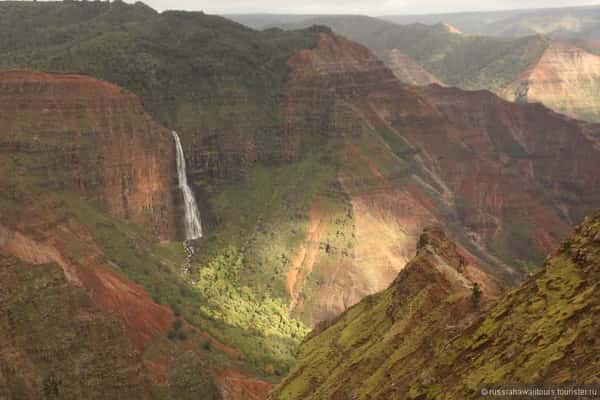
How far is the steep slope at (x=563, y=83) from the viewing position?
491 ft

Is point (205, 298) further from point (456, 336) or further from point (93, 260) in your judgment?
point (456, 336)

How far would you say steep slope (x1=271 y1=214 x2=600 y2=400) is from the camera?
14.3m

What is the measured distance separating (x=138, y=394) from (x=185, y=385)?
4.01m

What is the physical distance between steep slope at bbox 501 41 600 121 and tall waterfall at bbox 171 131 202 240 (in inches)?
4042

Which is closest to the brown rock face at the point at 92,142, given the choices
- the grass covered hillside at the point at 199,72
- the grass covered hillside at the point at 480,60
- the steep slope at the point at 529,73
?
the grass covered hillside at the point at 199,72

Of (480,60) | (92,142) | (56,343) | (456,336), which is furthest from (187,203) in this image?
(480,60)

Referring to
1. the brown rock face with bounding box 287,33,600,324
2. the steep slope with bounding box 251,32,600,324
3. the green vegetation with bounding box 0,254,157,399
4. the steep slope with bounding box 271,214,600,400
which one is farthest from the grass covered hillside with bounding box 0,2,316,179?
the steep slope with bounding box 271,214,600,400

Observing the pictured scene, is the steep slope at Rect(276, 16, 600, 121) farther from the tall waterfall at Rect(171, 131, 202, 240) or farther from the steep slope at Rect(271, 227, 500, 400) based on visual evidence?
the steep slope at Rect(271, 227, 500, 400)

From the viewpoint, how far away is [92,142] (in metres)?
59.5

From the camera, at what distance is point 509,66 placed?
167 metres

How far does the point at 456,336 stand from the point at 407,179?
55966 mm

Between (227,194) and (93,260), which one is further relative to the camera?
(227,194)

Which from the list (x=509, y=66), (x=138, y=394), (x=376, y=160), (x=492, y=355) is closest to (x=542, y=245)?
(x=376, y=160)

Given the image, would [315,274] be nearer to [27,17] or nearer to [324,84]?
[324,84]
